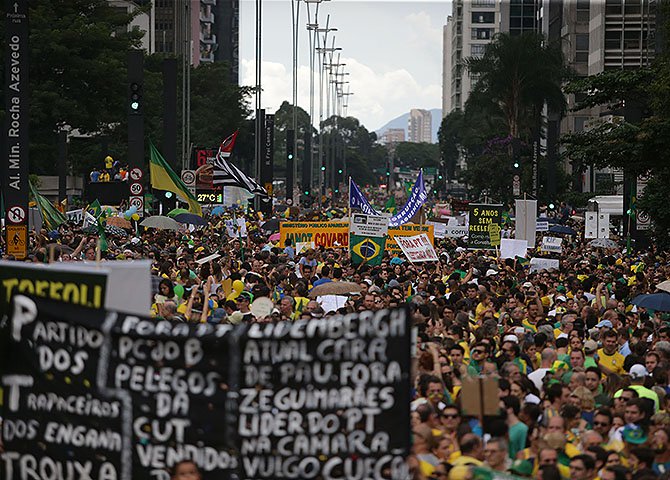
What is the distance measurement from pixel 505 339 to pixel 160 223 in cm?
1814

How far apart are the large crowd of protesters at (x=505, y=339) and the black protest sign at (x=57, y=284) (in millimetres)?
1825

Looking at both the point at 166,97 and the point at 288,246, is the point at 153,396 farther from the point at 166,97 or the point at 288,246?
the point at 166,97

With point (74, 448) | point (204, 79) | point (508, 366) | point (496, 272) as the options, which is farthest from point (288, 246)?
point (204, 79)

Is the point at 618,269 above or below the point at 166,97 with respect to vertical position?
below

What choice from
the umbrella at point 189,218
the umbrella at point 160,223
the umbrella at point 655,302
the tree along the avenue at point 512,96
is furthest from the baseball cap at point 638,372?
the tree along the avenue at point 512,96

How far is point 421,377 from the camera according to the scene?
10.2 meters

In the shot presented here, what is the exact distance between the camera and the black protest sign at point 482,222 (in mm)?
28578

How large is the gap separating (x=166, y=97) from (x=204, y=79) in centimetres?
5923

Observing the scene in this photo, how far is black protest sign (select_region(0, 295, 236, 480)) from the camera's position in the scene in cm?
672

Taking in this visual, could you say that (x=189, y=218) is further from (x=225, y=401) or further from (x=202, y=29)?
(x=202, y=29)

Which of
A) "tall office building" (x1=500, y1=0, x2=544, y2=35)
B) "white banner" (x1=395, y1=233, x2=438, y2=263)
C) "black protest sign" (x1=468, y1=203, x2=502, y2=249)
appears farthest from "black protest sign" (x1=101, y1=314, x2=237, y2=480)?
"tall office building" (x1=500, y1=0, x2=544, y2=35)

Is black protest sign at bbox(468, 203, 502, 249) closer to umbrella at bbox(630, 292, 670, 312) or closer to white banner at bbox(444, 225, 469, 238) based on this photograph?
white banner at bbox(444, 225, 469, 238)

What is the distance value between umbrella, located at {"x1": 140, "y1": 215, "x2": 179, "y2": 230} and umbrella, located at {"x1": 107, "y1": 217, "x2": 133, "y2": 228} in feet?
3.99

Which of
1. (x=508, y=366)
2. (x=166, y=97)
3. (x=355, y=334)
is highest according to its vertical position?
(x=166, y=97)
